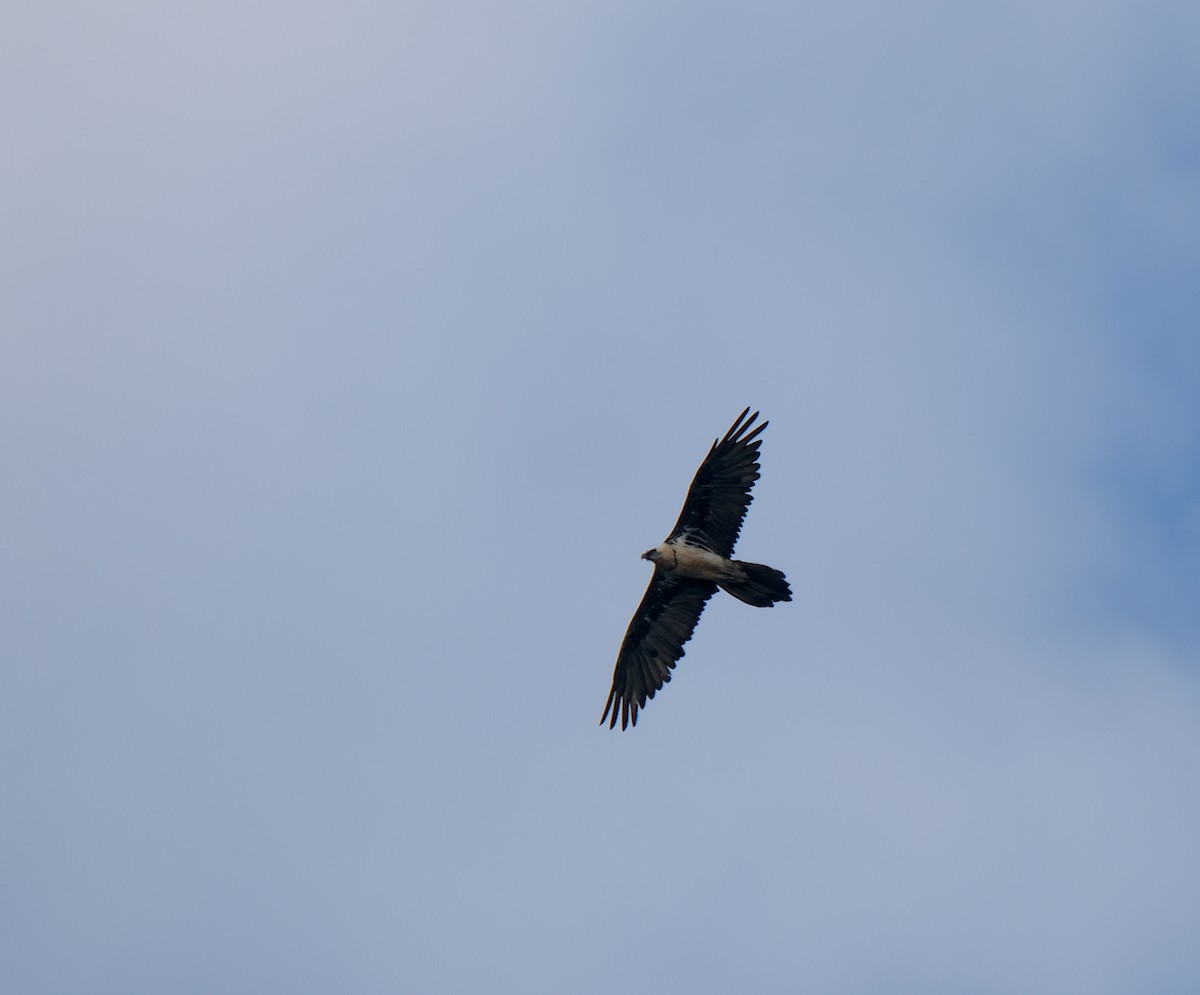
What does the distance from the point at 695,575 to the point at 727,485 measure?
5.47ft

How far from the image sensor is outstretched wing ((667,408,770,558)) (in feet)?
80.7

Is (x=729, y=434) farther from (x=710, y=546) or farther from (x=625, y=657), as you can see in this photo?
(x=625, y=657)

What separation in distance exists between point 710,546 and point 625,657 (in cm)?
325

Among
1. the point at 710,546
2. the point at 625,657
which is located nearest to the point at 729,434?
the point at 710,546

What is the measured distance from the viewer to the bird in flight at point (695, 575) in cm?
2425

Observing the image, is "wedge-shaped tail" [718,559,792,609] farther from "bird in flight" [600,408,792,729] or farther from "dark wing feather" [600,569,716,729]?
"dark wing feather" [600,569,716,729]

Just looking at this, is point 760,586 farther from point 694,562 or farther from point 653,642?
point 653,642

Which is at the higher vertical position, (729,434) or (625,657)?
(729,434)

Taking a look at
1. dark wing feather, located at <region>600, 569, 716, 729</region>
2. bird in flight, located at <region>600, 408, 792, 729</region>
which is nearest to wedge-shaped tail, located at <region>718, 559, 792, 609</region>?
bird in flight, located at <region>600, 408, 792, 729</region>

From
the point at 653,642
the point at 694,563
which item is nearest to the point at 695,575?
the point at 694,563

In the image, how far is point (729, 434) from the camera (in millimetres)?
24656

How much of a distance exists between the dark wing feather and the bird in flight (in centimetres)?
2

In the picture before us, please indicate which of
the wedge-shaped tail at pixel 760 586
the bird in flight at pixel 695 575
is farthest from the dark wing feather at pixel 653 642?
the wedge-shaped tail at pixel 760 586

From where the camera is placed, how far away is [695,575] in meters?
25.0
